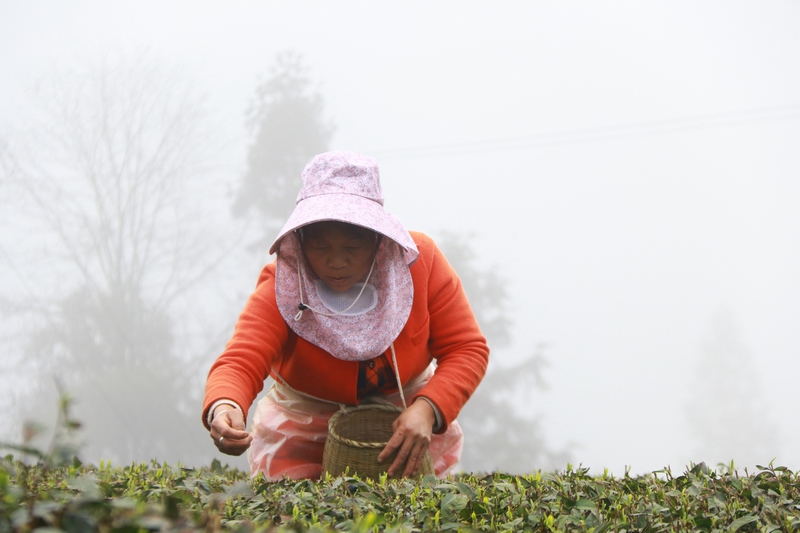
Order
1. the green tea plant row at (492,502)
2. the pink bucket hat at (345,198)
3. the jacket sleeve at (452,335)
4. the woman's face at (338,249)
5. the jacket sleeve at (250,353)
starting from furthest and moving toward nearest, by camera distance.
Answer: the jacket sleeve at (452,335) → the woman's face at (338,249) → the pink bucket hat at (345,198) → the jacket sleeve at (250,353) → the green tea plant row at (492,502)

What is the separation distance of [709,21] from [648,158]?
3.33 ft

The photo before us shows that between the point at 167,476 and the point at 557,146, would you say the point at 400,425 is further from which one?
the point at 557,146

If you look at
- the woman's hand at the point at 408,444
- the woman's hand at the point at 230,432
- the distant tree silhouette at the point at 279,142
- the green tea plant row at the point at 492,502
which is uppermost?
the distant tree silhouette at the point at 279,142

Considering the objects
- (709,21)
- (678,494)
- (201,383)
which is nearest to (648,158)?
(709,21)

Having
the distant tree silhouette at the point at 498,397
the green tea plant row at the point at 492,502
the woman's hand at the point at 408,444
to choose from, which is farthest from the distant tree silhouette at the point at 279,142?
the green tea plant row at the point at 492,502

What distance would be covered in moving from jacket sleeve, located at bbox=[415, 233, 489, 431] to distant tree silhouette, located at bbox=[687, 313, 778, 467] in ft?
9.55

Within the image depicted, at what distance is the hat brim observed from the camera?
2545 millimetres

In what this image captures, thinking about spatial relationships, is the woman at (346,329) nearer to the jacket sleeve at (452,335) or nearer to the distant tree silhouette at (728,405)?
the jacket sleeve at (452,335)

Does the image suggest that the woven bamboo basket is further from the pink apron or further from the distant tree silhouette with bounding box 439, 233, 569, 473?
the distant tree silhouette with bounding box 439, 233, 569, 473

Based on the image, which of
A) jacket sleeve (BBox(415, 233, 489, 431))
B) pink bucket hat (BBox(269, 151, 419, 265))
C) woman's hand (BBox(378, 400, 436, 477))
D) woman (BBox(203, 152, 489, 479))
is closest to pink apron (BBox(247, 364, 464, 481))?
woman (BBox(203, 152, 489, 479))

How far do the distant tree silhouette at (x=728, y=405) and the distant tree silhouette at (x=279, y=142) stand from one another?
9.22 feet

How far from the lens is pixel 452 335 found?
2969mm

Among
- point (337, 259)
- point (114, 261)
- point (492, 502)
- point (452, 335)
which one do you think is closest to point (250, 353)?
point (337, 259)

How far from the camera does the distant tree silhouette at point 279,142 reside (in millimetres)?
5480
